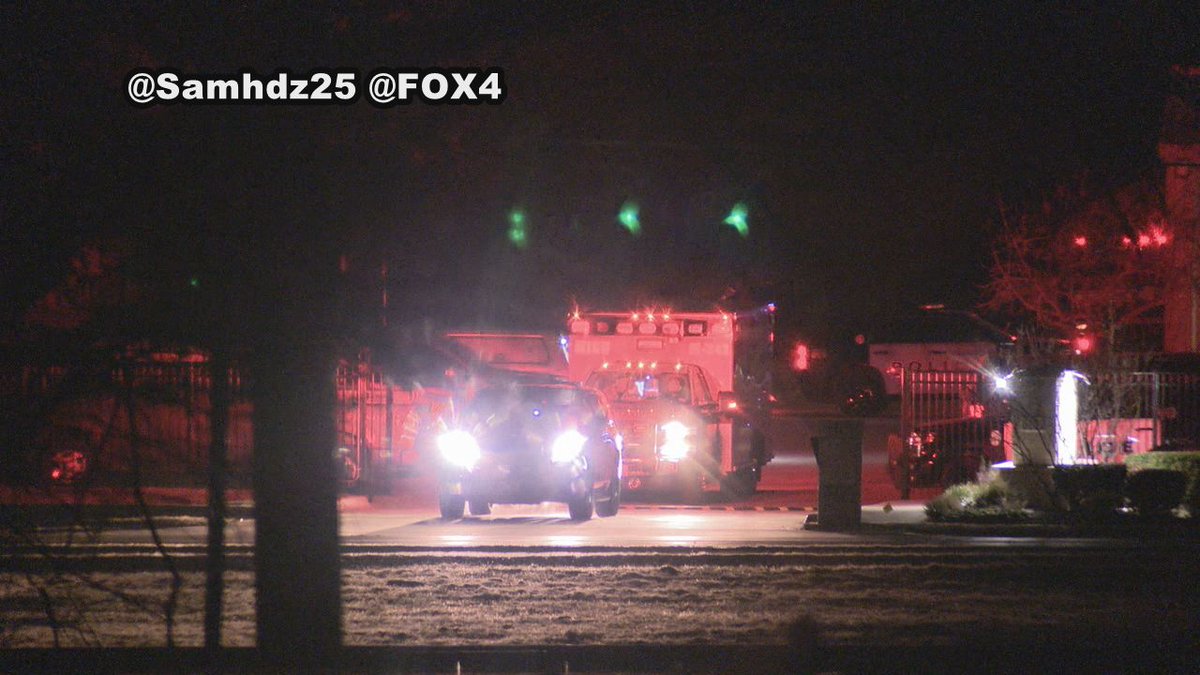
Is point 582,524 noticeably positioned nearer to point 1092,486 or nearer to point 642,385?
point 642,385

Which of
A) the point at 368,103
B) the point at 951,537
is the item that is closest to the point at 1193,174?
the point at 951,537

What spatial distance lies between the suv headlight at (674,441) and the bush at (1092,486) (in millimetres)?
5444

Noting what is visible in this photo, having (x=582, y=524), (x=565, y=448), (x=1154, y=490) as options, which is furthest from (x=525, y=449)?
(x=1154, y=490)

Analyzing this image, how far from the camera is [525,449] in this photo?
17000 mm

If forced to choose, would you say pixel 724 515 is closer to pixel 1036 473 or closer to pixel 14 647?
pixel 1036 473

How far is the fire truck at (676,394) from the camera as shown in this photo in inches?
794

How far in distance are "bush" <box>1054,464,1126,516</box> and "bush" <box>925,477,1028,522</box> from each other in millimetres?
619

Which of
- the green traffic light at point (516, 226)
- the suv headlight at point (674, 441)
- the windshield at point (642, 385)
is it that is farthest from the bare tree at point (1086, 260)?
the suv headlight at point (674, 441)

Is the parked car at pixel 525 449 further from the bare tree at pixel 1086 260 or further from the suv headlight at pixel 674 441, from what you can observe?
the bare tree at pixel 1086 260

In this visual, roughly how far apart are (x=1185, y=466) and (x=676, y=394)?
23.4 feet

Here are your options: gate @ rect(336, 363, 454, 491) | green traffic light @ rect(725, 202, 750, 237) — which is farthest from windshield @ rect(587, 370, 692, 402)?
green traffic light @ rect(725, 202, 750, 237)

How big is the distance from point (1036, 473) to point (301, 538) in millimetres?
12441

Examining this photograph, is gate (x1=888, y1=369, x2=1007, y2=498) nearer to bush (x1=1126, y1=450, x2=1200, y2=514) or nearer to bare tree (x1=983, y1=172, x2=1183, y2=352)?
bush (x1=1126, y1=450, x2=1200, y2=514)

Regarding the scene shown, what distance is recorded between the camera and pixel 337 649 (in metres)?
8.09
